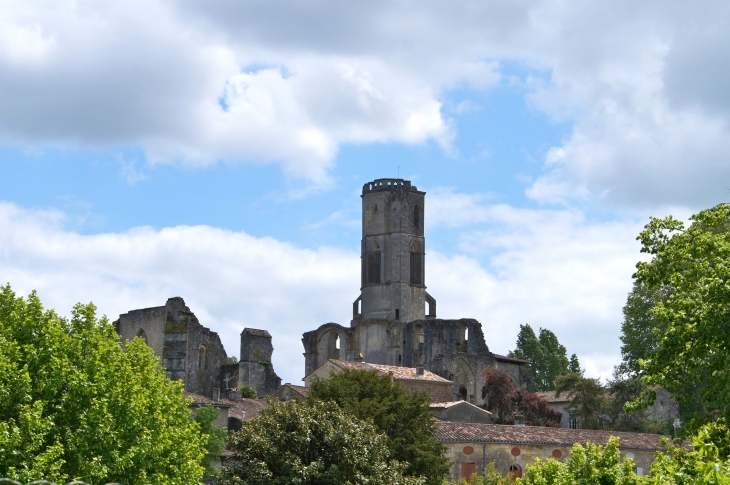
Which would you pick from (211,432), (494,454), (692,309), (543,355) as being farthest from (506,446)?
(543,355)

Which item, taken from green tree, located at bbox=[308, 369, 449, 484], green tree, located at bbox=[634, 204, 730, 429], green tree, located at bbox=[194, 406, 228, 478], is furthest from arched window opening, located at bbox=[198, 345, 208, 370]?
green tree, located at bbox=[634, 204, 730, 429]

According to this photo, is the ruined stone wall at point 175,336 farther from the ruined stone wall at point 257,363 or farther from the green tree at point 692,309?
the green tree at point 692,309

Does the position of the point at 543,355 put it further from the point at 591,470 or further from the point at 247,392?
the point at 591,470

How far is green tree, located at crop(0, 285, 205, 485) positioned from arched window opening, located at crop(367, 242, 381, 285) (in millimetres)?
58733

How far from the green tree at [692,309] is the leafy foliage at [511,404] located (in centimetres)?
4002

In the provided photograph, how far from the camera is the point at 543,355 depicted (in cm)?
8925

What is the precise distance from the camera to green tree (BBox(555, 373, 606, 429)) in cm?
5794

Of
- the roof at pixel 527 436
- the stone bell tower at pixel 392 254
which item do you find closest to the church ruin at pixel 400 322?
the stone bell tower at pixel 392 254

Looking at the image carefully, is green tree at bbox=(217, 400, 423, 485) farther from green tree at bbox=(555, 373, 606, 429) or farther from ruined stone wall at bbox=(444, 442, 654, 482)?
green tree at bbox=(555, 373, 606, 429)

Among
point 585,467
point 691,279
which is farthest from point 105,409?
point 691,279

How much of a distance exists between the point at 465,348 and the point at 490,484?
35.1 metres

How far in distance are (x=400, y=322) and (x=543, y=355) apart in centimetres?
1708

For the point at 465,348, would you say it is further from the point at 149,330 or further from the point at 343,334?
the point at 149,330

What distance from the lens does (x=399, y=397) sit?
3581 cm
